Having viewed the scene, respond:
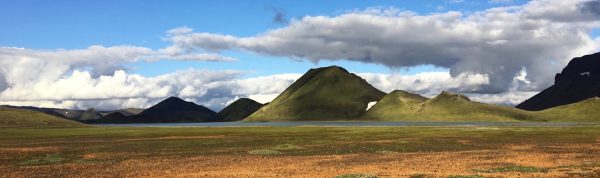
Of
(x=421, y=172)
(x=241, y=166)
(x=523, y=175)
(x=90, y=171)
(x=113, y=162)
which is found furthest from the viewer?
(x=113, y=162)

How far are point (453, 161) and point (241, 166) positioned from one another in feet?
56.1

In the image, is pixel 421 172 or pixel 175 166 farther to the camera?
pixel 175 166

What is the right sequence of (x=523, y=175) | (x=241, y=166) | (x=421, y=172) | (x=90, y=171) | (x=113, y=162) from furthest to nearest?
1. (x=113, y=162)
2. (x=241, y=166)
3. (x=90, y=171)
4. (x=421, y=172)
5. (x=523, y=175)

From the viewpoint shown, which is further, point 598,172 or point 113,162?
point 113,162

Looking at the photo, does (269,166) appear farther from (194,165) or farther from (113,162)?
(113,162)

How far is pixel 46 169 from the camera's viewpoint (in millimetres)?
43312

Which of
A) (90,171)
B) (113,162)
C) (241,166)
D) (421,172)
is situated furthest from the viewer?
(113,162)

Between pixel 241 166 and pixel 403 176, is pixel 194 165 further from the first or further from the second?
pixel 403 176

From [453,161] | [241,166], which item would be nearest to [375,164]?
[453,161]

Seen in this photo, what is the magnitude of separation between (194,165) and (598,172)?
28.9m

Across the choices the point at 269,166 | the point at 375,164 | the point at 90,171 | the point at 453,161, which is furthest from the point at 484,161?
the point at 90,171

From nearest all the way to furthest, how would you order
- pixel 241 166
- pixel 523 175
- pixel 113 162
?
pixel 523 175 < pixel 241 166 < pixel 113 162

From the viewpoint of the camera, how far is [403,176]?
114 ft

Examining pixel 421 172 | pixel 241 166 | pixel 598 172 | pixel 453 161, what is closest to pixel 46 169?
pixel 241 166
